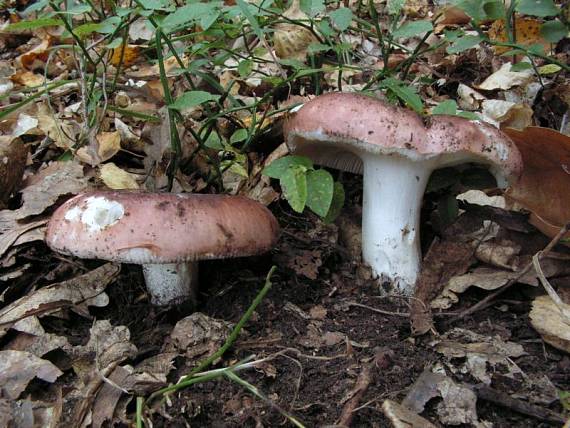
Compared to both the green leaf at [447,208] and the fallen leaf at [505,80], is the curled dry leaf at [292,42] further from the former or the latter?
the green leaf at [447,208]

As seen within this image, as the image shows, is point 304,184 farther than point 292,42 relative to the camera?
No

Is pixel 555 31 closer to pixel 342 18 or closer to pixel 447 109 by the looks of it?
pixel 447 109

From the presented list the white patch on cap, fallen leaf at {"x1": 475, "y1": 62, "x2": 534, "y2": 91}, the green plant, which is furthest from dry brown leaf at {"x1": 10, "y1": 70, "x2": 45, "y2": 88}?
fallen leaf at {"x1": 475, "y1": 62, "x2": 534, "y2": 91}

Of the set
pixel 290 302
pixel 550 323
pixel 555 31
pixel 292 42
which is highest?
pixel 555 31

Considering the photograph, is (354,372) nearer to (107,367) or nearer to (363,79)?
(107,367)

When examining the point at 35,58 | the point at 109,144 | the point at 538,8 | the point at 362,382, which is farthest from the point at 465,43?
the point at 35,58

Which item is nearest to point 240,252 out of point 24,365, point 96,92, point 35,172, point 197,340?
point 197,340
